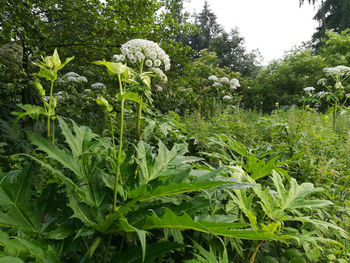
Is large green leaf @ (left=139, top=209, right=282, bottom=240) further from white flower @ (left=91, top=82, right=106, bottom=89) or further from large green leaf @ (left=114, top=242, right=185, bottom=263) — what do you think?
white flower @ (left=91, top=82, right=106, bottom=89)

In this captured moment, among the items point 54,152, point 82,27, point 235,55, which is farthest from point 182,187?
point 235,55

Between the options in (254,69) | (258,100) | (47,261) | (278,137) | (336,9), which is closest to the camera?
(47,261)

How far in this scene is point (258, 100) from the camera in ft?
38.3

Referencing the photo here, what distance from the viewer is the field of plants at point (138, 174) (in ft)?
3.07

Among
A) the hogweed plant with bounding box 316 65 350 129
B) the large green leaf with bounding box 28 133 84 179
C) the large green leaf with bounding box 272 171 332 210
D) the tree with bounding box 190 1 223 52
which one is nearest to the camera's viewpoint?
the large green leaf with bounding box 28 133 84 179

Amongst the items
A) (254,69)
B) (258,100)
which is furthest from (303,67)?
(254,69)

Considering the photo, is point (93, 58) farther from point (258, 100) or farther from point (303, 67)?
point (303, 67)

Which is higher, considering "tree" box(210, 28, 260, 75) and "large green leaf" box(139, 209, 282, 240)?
"tree" box(210, 28, 260, 75)

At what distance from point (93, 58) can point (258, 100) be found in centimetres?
994

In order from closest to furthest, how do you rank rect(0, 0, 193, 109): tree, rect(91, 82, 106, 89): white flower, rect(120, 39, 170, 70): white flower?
rect(120, 39, 170, 70): white flower, rect(0, 0, 193, 109): tree, rect(91, 82, 106, 89): white flower

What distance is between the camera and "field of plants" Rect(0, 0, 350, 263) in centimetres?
94

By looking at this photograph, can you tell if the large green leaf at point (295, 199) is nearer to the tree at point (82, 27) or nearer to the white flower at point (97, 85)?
the tree at point (82, 27)

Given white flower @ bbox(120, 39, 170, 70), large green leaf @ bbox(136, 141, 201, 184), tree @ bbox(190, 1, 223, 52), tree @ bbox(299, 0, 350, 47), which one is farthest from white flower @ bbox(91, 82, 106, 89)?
tree @ bbox(190, 1, 223, 52)

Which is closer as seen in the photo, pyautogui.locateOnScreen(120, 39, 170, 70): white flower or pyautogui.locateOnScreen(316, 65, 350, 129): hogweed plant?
pyautogui.locateOnScreen(120, 39, 170, 70): white flower
